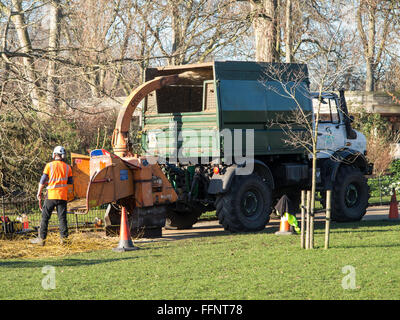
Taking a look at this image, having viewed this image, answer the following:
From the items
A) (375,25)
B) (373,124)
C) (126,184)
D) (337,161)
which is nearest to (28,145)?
(126,184)

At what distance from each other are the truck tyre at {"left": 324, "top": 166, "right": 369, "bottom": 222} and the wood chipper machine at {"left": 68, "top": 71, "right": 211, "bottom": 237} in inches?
183

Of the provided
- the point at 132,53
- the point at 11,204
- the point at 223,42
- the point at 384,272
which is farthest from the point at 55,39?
the point at 384,272

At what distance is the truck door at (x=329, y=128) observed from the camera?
54.9 ft

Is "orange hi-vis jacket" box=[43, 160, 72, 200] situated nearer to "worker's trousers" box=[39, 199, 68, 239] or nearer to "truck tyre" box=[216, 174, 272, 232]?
"worker's trousers" box=[39, 199, 68, 239]

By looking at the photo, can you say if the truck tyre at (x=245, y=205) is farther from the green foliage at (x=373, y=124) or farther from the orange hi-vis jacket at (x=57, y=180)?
the green foliage at (x=373, y=124)

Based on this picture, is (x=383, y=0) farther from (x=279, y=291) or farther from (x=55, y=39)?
(x=279, y=291)

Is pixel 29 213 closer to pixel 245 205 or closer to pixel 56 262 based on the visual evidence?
pixel 245 205

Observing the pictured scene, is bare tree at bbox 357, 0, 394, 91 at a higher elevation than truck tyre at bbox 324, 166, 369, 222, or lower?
higher

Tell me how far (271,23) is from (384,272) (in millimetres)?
13456

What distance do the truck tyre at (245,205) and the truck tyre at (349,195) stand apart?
2.32m

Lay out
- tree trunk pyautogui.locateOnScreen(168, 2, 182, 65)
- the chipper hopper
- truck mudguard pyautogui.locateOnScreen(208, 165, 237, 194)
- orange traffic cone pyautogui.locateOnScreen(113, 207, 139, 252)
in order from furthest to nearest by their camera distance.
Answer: tree trunk pyautogui.locateOnScreen(168, 2, 182, 65) → truck mudguard pyautogui.locateOnScreen(208, 165, 237, 194) → the chipper hopper → orange traffic cone pyautogui.locateOnScreen(113, 207, 139, 252)
